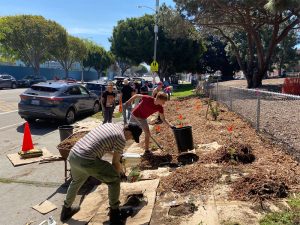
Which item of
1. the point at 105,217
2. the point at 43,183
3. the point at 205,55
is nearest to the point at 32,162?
the point at 43,183

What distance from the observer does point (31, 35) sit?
52562 mm

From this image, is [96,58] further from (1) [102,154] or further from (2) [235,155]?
(1) [102,154]

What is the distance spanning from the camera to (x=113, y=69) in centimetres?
11556

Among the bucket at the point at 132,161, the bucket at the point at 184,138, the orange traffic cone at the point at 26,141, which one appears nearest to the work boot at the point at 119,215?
the bucket at the point at 132,161

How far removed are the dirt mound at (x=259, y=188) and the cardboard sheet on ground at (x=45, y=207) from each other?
275cm

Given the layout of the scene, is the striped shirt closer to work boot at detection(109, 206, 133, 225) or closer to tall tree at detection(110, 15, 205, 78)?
work boot at detection(109, 206, 133, 225)

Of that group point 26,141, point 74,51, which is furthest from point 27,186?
point 74,51

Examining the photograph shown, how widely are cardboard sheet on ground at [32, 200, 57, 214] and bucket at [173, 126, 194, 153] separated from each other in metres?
2.88

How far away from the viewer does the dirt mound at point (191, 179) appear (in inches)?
237

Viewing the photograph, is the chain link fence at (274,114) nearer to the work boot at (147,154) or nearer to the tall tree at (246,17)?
the work boot at (147,154)

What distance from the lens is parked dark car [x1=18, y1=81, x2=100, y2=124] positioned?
1358 cm

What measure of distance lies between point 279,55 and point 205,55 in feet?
42.5

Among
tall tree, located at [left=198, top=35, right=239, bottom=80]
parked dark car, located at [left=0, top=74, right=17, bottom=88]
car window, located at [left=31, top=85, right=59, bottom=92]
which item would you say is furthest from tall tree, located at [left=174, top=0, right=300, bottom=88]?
tall tree, located at [left=198, top=35, right=239, bottom=80]

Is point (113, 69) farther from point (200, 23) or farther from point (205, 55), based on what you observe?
point (200, 23)
